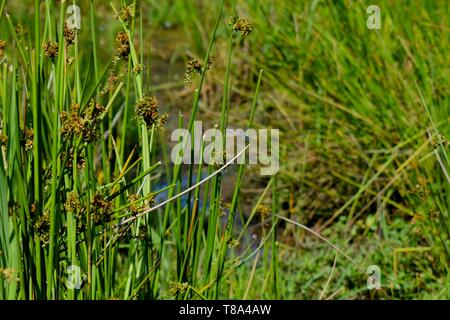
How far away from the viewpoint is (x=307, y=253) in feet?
10.9

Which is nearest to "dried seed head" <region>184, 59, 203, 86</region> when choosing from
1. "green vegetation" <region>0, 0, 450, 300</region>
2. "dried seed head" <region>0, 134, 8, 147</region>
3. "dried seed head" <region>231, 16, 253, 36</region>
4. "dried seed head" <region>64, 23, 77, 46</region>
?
"green vegetation" <region>0, 0, 450, 300</region>

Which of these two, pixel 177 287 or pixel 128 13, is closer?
pixel 128 13

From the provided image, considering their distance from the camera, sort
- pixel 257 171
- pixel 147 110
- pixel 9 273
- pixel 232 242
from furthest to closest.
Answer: pixel 257 171
pixel 232 242
pixel 147 110
pixel 9 273

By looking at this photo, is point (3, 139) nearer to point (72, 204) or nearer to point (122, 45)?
point (72, 204)

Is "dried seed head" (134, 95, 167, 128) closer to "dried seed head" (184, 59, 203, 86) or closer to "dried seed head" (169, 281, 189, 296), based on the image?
"dried seed head" (184, 59, 203, 86)

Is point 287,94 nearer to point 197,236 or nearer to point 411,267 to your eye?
point 411,267

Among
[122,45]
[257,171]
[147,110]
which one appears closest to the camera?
[147,110]

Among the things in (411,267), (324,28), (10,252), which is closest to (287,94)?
(324,28)

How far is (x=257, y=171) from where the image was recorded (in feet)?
12.2

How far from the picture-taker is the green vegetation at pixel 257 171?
1.75m

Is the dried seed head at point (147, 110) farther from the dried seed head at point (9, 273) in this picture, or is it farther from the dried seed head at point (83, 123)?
the dried seed head at point (9, 273)

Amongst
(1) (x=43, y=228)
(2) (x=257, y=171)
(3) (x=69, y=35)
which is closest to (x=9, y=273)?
(1) (x=43, y=228)

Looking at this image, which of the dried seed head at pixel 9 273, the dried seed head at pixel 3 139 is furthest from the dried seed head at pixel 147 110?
the dried seed head at pixel 9 273

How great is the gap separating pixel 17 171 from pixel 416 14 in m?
2.25
